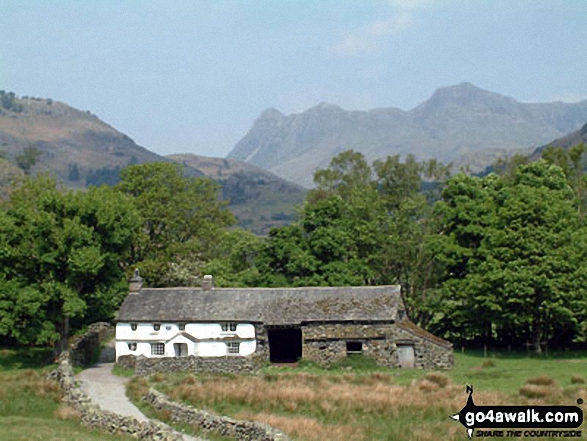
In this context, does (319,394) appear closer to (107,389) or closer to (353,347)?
(107,389)

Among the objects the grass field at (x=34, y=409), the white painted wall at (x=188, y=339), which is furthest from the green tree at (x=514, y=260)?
the grass field at (x=34, y=409)

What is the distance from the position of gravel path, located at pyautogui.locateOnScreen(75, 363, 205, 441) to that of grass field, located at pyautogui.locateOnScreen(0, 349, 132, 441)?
1997 mm

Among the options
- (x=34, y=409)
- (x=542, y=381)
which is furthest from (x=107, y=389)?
(x=542, y=381)

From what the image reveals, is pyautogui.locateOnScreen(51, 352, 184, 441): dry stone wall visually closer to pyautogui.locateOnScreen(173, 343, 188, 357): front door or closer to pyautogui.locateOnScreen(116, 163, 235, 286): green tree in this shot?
pyautogui.locateOnScreen(173, 343, 188, 357): front door

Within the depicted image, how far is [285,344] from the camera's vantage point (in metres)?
52.8

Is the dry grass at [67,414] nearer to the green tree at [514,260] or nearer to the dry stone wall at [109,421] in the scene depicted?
the dry stone wall at [109,421]

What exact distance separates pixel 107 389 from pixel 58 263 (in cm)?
1095

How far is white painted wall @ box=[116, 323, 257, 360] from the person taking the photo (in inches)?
1956

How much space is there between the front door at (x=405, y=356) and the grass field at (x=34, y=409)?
73.1 ft

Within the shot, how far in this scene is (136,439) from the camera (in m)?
27.5

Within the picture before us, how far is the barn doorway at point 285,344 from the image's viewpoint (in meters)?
52.4

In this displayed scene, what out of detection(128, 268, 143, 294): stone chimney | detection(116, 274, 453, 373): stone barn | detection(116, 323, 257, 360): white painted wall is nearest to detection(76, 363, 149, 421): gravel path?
detection(116, 274, 453, 373): stone barn

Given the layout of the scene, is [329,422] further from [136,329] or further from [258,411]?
[136,329]

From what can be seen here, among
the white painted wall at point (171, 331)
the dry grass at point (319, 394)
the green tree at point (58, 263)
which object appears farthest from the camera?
the white painted wall at point (171, 331)
